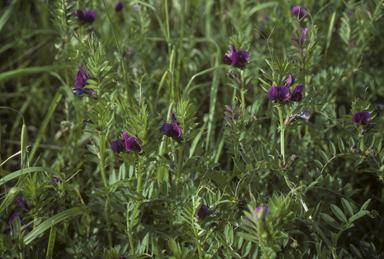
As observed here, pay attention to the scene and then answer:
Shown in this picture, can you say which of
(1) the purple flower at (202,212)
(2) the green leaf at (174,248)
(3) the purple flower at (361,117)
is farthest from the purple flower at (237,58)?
(2) the green leaf at (174,248)

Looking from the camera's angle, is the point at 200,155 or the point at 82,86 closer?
the point at 82,86

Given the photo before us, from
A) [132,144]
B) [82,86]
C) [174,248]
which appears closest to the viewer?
[174,248]

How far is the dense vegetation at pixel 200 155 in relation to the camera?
136 cm

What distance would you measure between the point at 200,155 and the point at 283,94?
506 millimetres

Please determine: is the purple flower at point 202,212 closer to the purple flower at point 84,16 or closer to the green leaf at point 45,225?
the green leaf at point 45,225

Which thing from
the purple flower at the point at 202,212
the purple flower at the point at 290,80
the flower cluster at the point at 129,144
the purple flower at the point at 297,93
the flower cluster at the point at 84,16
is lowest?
the purple flower at the point at 202,212

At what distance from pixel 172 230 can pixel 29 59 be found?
7.36ft

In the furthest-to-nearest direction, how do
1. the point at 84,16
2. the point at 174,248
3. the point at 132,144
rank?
the point at 84,16
the point at 132,144
the point at 174,248

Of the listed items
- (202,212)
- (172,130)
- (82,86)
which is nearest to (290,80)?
(172,130)

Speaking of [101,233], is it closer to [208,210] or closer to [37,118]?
[208,210]

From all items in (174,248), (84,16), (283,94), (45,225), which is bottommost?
(45,225)

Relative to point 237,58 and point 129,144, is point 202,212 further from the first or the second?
point 237,58

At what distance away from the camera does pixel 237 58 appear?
1544 mm

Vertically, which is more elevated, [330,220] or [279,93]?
[279,93]
